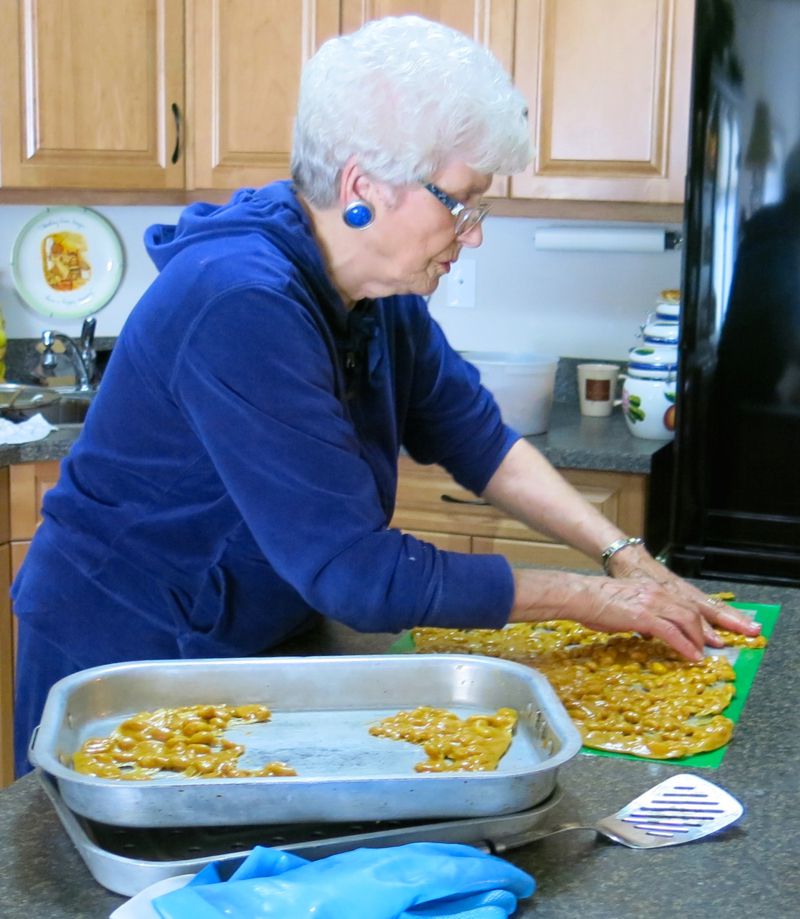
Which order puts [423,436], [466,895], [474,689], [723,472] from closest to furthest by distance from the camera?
[466,895], [474,689], [423,436], [723,472]

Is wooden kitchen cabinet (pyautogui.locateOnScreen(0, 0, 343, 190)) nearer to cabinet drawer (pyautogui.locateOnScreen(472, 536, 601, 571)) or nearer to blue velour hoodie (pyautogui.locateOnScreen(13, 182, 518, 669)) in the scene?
cabinet drawer (pyautogui.locateOnScreen(472, 536, 601, 571))

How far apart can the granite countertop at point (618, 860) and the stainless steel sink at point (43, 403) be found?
1.79m

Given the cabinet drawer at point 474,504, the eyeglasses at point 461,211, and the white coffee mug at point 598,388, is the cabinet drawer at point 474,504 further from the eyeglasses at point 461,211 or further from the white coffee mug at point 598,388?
the eyeglasses at point 461,211

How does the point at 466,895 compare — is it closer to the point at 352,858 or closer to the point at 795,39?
the point at 352,858

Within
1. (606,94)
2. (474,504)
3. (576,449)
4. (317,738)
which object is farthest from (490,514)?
(317,738)

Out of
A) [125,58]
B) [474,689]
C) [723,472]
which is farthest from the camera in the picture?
[125,58]

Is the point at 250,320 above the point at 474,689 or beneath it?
above

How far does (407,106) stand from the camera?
50.2 inches

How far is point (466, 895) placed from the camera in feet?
2.86

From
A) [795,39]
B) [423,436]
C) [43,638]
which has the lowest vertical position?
[43,638]

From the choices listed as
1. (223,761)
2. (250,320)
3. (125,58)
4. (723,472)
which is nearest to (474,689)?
(223,761)

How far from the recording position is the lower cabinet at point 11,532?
2572 millimetres

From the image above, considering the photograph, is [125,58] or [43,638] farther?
[125,58]

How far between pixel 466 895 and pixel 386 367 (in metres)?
0.73
